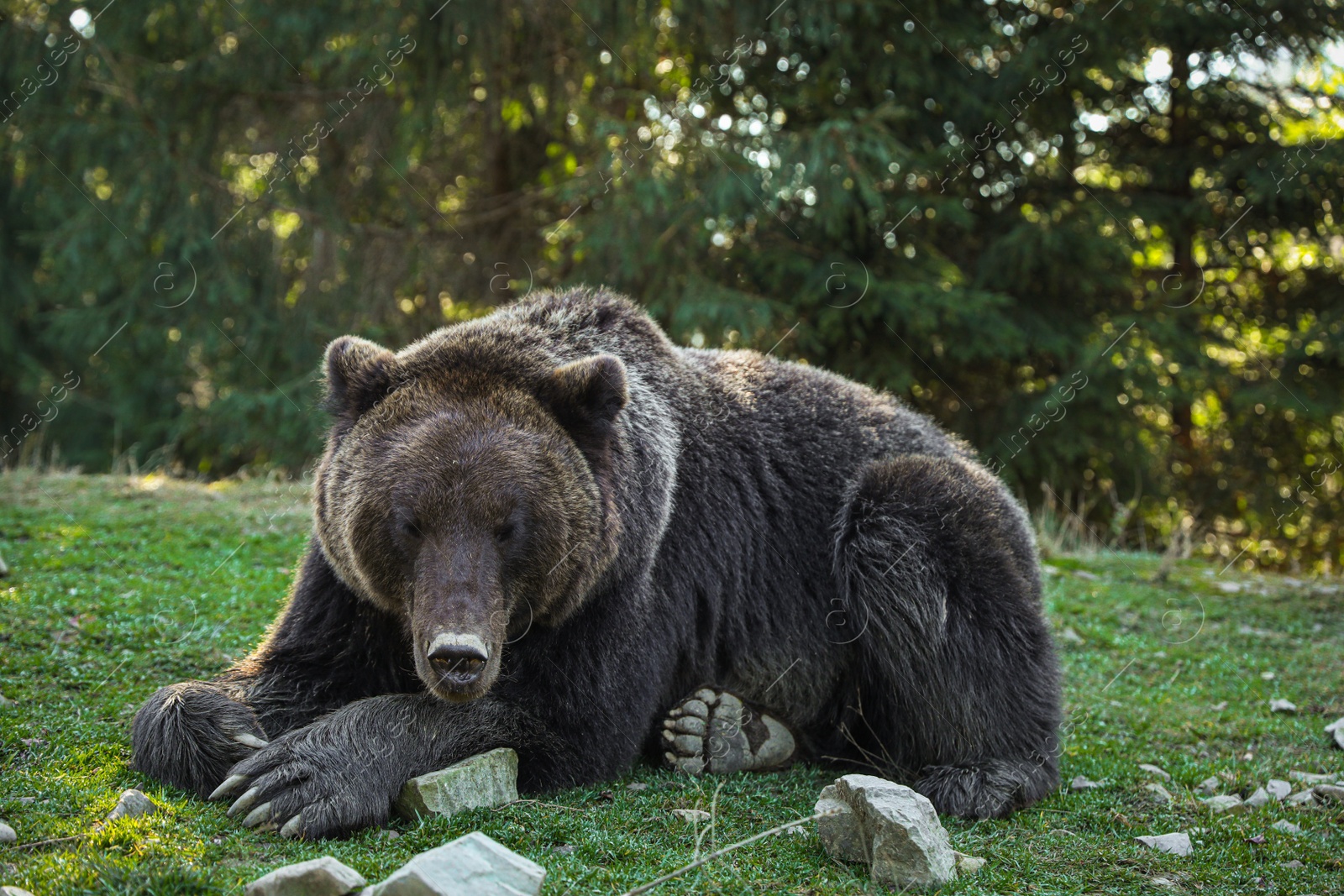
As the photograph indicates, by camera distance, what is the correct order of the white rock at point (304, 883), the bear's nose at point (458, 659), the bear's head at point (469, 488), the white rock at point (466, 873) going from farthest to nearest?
the bear's head at point (469, 488) → the bear's nose at point (458, 659) → the white rock at point (304, 883) → the white rock at point (466, 873)

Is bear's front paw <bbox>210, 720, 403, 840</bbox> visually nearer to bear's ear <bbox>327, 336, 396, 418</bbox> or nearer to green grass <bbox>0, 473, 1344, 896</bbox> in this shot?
green grass <bbox>0, 473, 1344, 896</bbox>

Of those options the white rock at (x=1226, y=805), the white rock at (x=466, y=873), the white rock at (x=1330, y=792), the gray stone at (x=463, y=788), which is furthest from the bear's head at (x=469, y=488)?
the white rock at (x=1330, y=792)

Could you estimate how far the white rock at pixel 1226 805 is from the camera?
506 centimetres

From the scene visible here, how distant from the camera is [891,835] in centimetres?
380

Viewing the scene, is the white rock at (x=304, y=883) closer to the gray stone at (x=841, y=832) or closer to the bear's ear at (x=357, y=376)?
the gray stone at (x=841, y=832)

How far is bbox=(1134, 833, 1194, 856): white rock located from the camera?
446 centimetres

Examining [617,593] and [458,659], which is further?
[617,593]

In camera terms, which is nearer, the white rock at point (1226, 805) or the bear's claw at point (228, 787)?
the bear's claw at point (228, 787)

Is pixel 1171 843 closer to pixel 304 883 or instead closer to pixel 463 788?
pixel 463 788

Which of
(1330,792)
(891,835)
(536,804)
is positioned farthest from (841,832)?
(1330,792)

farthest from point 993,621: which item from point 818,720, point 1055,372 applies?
point 1055,372

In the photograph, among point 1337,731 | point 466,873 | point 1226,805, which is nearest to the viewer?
point 466,873

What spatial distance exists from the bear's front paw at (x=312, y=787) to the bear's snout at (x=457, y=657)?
56 centimetres

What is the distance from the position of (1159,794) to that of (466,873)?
12.1 feet
